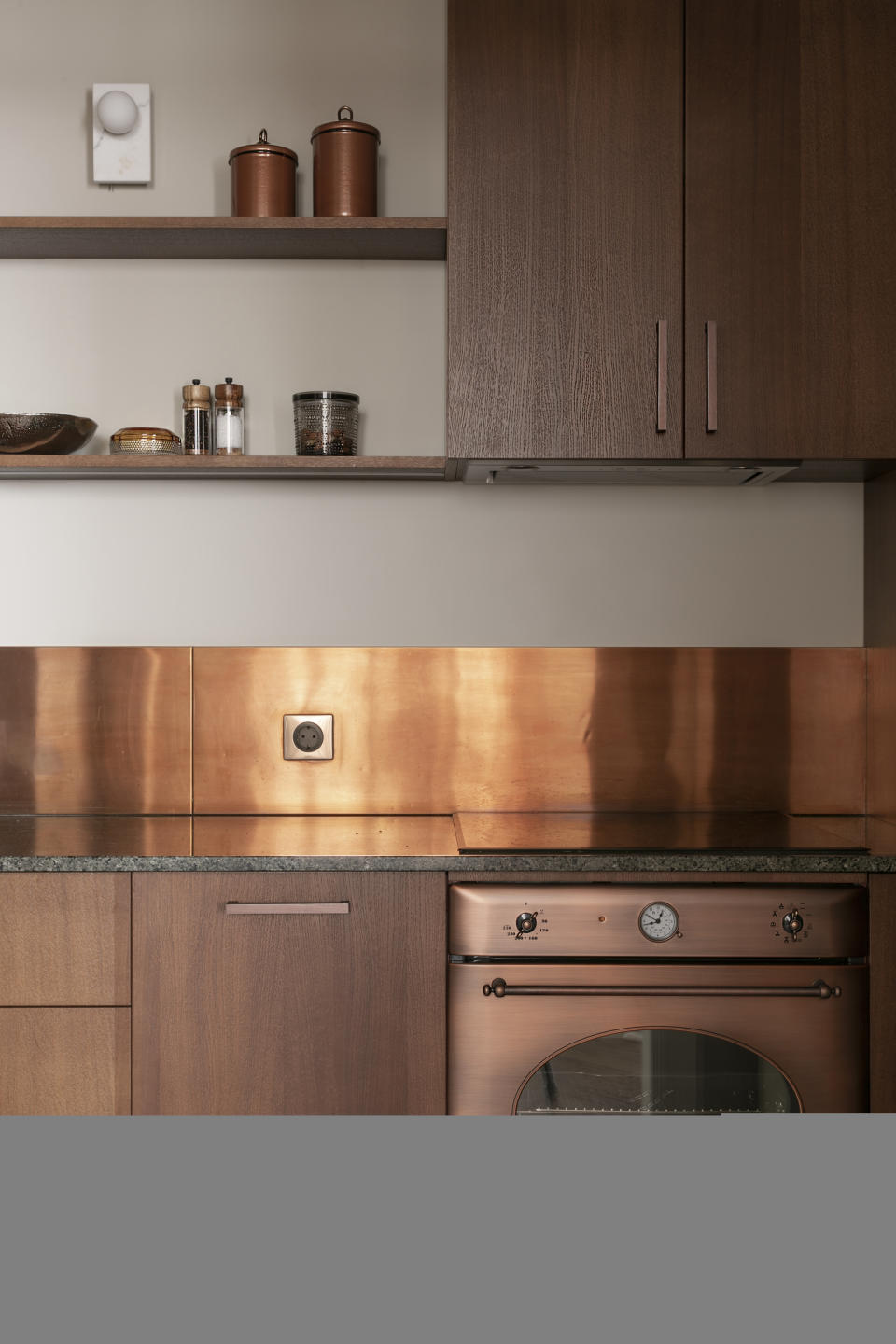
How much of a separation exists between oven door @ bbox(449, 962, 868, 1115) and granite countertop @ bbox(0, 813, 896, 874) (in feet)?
0.57

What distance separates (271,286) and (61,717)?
3.33 ft

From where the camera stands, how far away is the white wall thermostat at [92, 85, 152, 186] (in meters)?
2.22

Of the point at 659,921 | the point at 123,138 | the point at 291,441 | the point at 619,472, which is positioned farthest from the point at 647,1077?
the point at 123,138

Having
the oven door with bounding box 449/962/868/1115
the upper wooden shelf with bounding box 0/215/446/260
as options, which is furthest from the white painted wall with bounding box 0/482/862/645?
the oven door with bounding box 449/962/868/1115

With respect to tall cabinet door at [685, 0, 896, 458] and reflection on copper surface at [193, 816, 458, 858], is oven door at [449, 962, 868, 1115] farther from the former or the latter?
tall cabinet door at [685, 0, 896, 458]

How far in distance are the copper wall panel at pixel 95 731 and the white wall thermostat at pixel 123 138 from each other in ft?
3.25

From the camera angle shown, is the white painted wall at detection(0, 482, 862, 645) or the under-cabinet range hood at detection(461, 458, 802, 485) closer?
the under-cabinet range hood at detection(461, 458, 802, 485)

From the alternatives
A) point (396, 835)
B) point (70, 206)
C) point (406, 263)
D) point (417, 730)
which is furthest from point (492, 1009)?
point (70, 206)

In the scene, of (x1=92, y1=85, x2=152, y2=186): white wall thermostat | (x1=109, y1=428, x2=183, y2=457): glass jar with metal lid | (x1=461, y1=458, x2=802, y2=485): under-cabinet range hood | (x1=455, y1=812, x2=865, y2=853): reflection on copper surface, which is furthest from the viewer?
(x1=92, y1=85, x2=152, y2=186): white wall thermostat

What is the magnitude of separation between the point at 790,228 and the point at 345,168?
0.85 metres

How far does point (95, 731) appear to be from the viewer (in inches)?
89.5

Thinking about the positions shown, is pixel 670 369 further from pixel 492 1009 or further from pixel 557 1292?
pixel 557 1292

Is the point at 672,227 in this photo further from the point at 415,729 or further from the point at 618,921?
the point at 618,921

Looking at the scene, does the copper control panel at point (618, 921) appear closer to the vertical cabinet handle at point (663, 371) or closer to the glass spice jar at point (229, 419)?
the vertical cabinet handle at point (663, 371)
